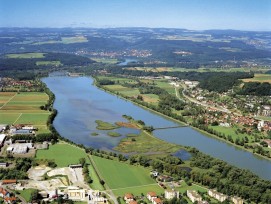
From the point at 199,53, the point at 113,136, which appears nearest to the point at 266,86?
the point at 113,136

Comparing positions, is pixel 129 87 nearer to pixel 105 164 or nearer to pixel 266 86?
pixel 266 86

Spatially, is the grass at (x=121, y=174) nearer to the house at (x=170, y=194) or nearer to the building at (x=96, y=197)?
the building at (x=96, y=197)

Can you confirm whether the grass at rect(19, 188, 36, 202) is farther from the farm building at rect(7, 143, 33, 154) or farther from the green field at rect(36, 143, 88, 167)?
the farm building at rect(7, 143, 33, 154)

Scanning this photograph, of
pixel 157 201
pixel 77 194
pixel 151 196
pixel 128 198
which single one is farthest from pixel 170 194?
pixel 77 194

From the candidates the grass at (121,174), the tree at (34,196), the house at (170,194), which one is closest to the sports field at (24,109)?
the grass at (121,174)

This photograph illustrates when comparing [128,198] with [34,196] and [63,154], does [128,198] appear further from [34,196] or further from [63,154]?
[63,154]

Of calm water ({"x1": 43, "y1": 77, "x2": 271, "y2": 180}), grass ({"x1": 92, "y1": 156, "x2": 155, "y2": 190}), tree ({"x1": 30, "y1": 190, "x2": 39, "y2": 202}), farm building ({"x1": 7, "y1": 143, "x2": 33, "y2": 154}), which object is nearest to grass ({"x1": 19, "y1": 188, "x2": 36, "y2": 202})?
tree ({"x1": 30, "y1": 190, "x2": 39, "y2": 202})
